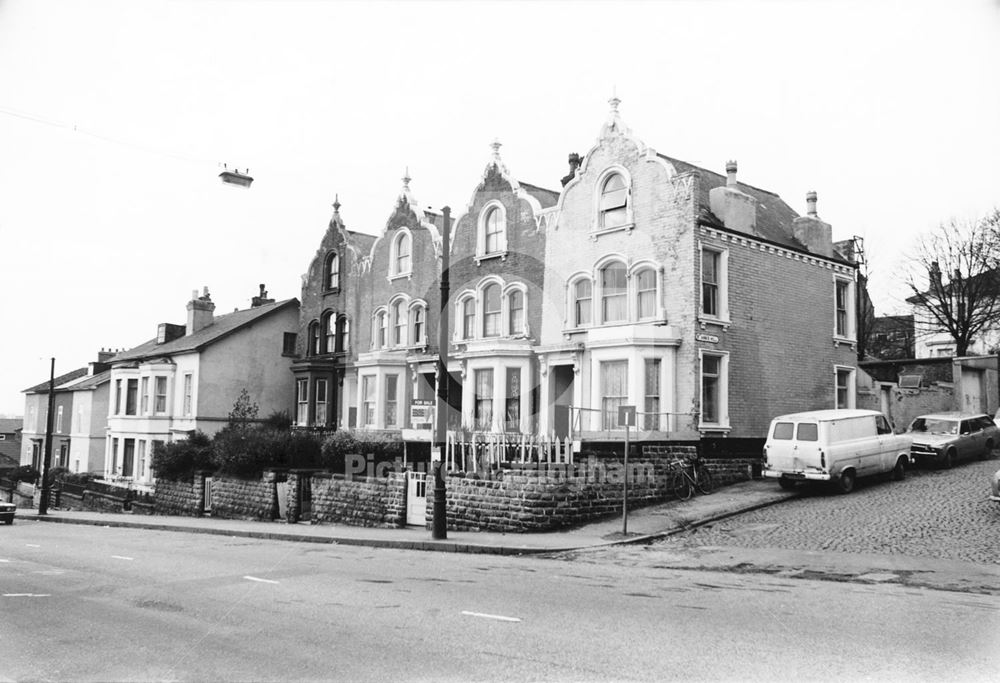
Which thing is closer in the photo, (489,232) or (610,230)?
(610,230)

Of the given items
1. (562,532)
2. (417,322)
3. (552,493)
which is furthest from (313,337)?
(562,532)

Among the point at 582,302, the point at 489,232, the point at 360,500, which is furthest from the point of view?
the point at 489,232

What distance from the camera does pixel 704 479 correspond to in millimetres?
21797

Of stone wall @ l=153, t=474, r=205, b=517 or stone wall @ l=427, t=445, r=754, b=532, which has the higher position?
stone wall @ l=427, t=445, r=754, b=532

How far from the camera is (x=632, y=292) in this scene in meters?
24.3

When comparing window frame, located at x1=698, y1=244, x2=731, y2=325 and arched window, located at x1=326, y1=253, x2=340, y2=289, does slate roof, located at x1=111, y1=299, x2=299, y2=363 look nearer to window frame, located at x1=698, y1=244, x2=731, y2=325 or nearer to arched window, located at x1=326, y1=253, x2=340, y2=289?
arched window, located at x1=326, y1=253, x2=340, y2=289

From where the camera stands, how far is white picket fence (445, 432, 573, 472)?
20423 millimetres

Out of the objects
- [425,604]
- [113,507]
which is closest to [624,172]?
[425,604]

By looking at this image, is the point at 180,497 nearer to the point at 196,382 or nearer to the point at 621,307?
the point at 196,382

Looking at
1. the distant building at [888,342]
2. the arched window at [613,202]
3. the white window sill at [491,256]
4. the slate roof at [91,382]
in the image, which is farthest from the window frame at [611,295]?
the slate roof at [91,382]

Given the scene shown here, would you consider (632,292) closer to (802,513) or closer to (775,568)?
(802,513)

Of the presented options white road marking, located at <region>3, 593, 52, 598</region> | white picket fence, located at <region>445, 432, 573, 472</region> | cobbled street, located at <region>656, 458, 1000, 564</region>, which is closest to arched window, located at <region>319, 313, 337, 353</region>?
white picket fence, located at <region>445, 432, 573, 472</region>

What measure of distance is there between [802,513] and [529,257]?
12752 mm

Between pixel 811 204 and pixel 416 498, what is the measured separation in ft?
54.4
